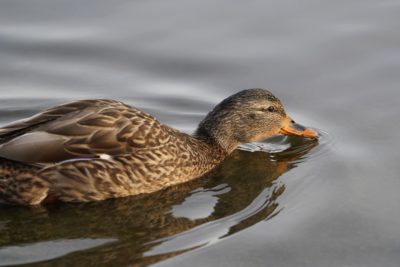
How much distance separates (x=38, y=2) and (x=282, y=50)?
3.40m

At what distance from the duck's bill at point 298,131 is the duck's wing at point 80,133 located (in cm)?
154

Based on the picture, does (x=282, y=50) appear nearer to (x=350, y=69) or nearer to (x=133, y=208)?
(x=350, y=69)

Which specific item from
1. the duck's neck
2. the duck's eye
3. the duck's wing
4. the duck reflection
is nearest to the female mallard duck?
the duck's wing

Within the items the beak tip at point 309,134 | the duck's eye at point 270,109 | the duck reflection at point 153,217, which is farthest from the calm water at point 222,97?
the duck's eye at point 270,109

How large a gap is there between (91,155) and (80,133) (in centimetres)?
23

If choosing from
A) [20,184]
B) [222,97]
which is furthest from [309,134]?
[20,184]

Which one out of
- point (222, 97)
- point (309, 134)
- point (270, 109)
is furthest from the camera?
point (222, 97)

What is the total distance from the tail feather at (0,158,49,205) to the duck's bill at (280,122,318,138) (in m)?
2.85

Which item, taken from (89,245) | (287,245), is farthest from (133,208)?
(287,245)

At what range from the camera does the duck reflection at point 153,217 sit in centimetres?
701

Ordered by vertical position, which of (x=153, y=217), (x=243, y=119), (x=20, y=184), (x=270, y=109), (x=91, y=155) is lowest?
(x=153, y=217)

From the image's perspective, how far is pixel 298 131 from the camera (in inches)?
367

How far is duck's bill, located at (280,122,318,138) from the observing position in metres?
9.27

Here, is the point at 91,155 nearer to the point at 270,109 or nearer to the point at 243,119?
the point at 243,119
